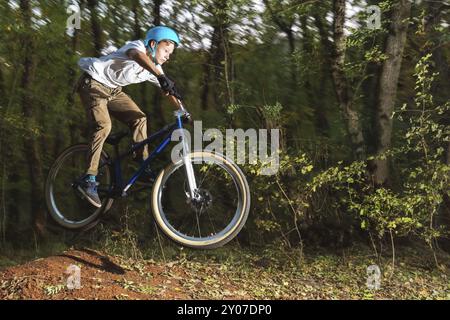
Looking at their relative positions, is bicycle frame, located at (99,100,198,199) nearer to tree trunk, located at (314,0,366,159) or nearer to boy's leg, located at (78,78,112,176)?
boy's leg, located at (78,78,112,176)

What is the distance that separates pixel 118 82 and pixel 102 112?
305mm

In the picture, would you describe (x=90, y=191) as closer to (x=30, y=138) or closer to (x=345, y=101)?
(x=345, y=101)

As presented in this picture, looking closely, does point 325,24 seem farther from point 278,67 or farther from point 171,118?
point 171,118

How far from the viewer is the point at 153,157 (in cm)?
448

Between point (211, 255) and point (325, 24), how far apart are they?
4.12 meters

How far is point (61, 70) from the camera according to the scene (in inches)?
357

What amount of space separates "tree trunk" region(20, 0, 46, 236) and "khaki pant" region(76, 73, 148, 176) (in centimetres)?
448

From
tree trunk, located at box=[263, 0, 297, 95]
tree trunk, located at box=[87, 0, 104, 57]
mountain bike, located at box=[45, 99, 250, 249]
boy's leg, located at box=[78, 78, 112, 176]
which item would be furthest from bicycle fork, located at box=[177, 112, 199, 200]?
tree trunk, located at box=[87, 0, 104, 57]

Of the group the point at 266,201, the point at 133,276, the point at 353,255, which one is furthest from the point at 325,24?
the point at 133,276

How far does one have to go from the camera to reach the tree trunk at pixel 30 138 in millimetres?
8521

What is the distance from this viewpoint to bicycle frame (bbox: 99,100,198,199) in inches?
163

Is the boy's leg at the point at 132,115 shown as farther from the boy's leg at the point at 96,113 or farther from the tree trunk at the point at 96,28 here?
the tree trunk at the point at 96,28

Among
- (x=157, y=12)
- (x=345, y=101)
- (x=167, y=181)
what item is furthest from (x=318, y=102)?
(x=167, y=181)

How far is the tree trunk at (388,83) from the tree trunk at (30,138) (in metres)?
5.69
